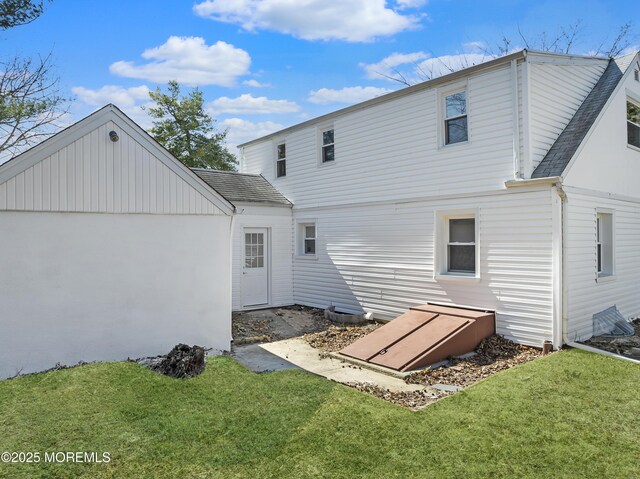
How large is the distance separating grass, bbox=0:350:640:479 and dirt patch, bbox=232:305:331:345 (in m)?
2.91

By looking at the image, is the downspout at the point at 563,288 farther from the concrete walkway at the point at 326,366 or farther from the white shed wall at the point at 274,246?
the white shed wall at the point at 274,246

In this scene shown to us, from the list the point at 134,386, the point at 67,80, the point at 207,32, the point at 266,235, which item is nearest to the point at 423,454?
the point at 134,386

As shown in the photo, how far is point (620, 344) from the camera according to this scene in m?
8.24

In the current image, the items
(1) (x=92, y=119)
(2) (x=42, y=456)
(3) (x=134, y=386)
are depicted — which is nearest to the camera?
(2) (x=42, y=456)

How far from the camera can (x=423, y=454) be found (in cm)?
412

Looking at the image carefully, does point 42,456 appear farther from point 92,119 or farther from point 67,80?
point 67,80

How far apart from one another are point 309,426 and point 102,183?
519 cm

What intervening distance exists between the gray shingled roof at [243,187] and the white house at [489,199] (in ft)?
2.14

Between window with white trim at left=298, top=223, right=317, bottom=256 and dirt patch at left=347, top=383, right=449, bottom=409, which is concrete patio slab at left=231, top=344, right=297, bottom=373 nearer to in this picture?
dirt patch at left=347, top=383, right=449, bottom=409

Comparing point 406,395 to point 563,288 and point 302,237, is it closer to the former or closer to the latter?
point 563,288

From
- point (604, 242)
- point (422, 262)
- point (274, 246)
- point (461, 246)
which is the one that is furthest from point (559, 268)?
point (274, 246)

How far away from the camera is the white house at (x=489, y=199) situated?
8.00m

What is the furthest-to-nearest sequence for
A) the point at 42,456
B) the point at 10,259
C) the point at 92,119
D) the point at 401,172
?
the point at 401,172 < the point at 92,119 < the point at 10,259 < the point at 42,456

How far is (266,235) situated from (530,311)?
7596 mm
